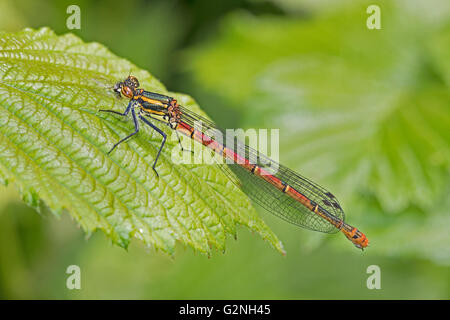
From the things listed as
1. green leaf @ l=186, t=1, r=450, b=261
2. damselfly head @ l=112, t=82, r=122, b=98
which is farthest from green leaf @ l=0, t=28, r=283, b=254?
green leaf @ l=186, t=1, r=450, b=261

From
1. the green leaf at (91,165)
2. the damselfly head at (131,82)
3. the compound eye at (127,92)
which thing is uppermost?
the damselfly head at (131,82)

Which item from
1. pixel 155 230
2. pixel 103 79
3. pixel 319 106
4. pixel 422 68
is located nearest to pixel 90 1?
pixel 319 106

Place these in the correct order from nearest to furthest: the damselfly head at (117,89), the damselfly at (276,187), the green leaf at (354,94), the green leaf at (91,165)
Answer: the green leaf at (91,165)
the damselfly head at (117,89)
the damselfly at (276,187)
the green leaf at (354,94)

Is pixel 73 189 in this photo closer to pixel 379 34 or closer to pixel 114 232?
pixel 114 232

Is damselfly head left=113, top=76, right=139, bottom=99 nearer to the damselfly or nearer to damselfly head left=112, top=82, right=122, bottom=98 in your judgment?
damselfly head left=112, top=82, right=122, bottom=98

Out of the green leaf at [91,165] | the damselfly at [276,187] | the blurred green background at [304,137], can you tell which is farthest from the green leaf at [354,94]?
the green leaf at [91,165]

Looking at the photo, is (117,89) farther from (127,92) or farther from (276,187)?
(276,187)

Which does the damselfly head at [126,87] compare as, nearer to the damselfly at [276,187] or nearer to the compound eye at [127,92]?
the compound eye at [127,92]
